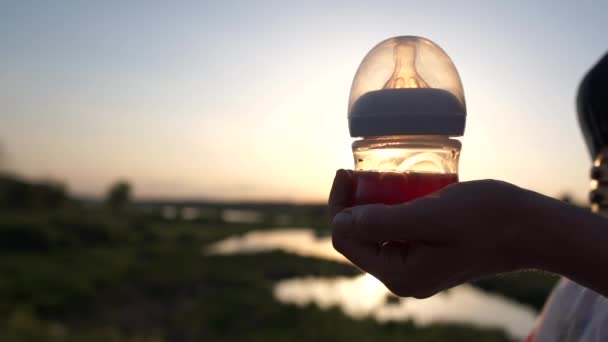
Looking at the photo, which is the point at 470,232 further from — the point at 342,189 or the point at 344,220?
the point at 342,189

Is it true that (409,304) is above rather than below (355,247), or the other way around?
below

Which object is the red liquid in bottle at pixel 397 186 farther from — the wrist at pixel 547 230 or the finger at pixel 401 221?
the wrist at pixel 547 230

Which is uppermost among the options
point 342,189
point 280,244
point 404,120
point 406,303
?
point 404,120

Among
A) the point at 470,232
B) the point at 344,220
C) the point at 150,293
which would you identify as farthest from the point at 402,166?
the point at 150,293

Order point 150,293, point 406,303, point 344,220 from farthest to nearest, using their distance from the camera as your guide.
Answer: point 150,293
point 406,303
point 344,220

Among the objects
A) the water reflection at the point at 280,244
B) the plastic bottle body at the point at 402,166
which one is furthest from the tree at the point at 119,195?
the plastic bottle body at the point at 402,166

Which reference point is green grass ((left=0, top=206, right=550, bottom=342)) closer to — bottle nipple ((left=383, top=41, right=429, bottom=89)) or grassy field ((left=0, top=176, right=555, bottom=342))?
grassy field ((left=0, top=176, right=555, bottom=342))

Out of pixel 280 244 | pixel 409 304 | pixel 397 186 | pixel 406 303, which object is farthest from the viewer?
pixel 280 244
